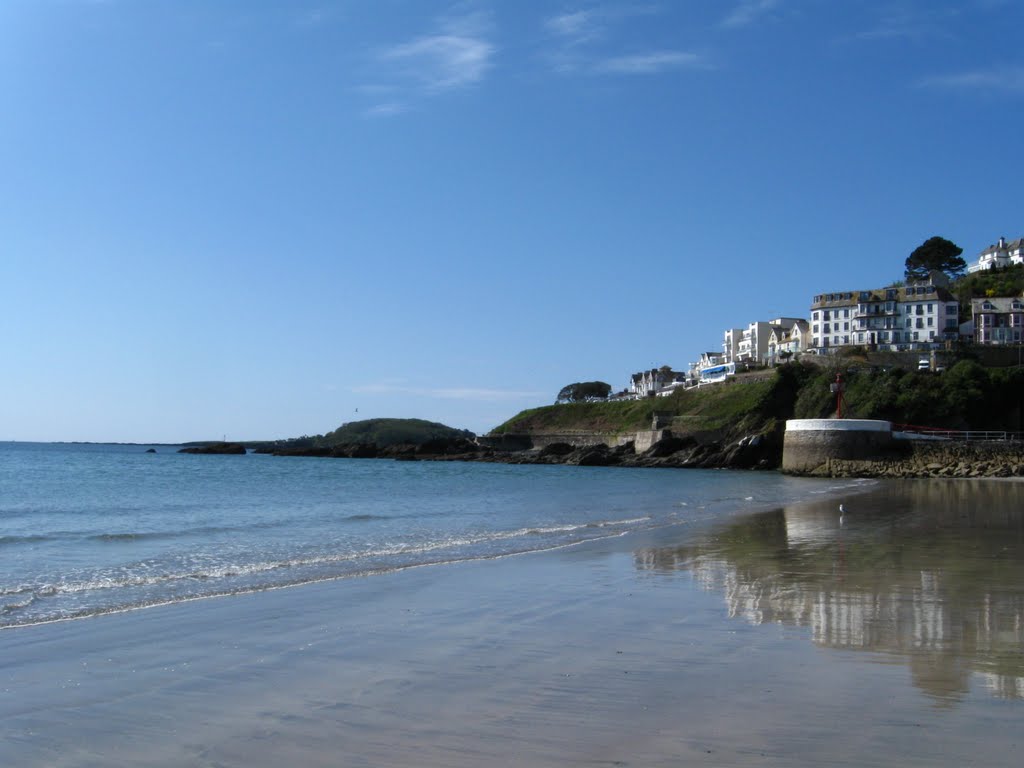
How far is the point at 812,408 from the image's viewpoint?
74.3 m

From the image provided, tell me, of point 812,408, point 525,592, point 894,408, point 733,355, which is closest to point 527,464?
point 812,408

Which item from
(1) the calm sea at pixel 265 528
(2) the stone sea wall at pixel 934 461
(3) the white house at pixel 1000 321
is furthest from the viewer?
(3) the white house at pixel 1000 321

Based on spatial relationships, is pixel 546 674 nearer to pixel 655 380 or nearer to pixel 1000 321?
pixel 1000 321

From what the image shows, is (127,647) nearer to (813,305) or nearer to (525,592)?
(525,592)

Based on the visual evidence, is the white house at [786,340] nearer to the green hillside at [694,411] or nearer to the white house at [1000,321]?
the green hillside at [694,411]

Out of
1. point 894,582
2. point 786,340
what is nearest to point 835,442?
point 894,582

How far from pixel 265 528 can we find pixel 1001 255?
11922cm

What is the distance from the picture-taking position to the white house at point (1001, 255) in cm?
11349

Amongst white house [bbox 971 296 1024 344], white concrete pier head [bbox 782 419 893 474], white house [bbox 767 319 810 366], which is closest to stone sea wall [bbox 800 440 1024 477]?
white concrete pier head [bbox 782 419 893 474]

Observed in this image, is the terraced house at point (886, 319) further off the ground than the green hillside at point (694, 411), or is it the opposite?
the terraced house at point (886, 319)

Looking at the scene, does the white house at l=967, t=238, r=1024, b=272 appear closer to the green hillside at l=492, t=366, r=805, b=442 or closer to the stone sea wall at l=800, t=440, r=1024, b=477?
the green hillside at l=492, t=366, r=805, b=442

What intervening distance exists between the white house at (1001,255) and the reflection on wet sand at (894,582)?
10504 cm

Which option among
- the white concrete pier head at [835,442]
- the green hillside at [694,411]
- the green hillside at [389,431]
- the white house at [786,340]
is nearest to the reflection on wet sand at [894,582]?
the white concrete pier head at [835,442]

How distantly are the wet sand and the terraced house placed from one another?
80.6 m
